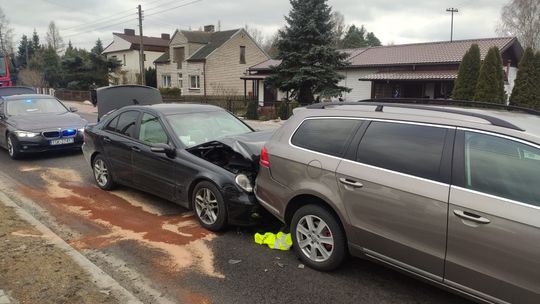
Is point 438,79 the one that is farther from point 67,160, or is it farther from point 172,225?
point 172,225

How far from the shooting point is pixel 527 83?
60.4 feet

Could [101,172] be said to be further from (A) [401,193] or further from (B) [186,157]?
(A) [401,193]

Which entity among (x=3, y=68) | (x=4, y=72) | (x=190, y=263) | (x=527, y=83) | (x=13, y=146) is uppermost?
(x=3, y=68)

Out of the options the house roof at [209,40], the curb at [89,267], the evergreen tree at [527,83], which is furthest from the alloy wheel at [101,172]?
the house roof at [209,40]

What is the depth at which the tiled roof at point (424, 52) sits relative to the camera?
980 inches

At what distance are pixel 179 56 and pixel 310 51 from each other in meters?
26.3

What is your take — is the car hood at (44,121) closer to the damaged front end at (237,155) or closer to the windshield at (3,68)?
the damaged front end at (237,155)

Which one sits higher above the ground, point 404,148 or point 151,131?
point 404,148

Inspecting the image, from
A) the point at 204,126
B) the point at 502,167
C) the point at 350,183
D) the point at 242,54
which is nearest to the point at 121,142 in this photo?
the point at 204,126

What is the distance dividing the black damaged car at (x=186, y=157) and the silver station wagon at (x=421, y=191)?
779mm

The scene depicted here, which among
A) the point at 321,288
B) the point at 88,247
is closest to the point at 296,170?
the point at 321,288

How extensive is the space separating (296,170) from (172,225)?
2171 mm

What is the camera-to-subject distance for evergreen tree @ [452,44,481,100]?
18922 mm

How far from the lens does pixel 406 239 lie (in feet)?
11.2
